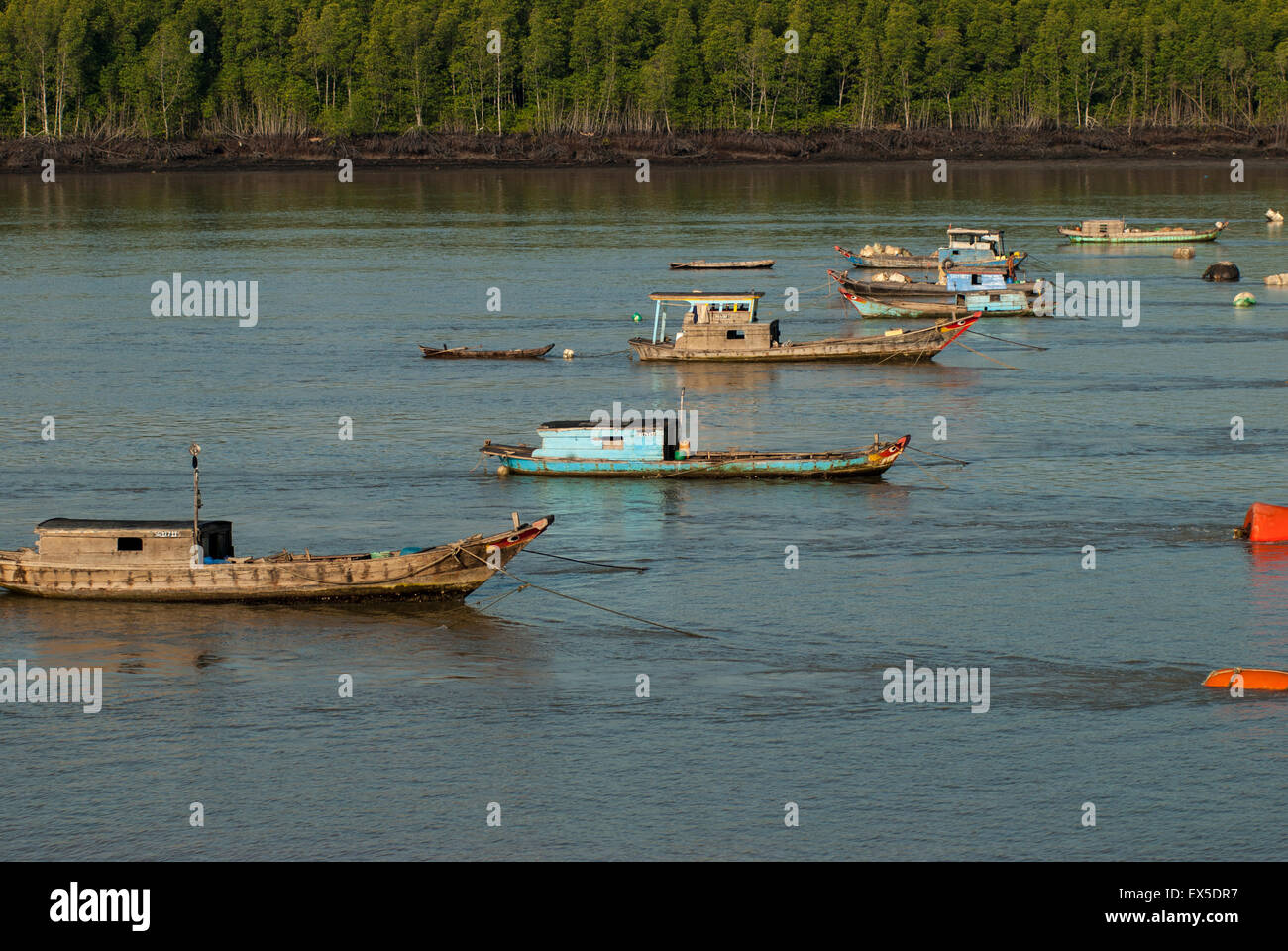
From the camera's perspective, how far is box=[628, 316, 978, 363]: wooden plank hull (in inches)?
3497

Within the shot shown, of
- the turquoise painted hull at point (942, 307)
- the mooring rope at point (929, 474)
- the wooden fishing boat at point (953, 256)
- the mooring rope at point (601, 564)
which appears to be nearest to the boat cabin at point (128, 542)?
the mooring rope at point (601, 564)

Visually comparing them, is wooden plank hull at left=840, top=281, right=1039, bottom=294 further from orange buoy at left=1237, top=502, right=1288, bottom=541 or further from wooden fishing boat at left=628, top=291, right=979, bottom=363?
orange buoy at left=1237, top=502, right=1288, bottom=541

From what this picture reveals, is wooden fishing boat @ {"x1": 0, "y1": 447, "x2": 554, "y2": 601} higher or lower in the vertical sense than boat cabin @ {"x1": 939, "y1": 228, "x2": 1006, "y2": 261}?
lower

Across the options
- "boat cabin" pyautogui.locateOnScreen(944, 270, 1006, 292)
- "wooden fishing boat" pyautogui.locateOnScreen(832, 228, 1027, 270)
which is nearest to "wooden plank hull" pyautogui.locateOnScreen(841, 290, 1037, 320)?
"boat cabin" pyautogui.locateOnScreen(944, 270, 1006, 292)

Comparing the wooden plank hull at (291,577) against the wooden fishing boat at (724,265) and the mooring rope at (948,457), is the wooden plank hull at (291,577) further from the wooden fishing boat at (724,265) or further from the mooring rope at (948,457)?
the wooden fishing boat at (724,265)

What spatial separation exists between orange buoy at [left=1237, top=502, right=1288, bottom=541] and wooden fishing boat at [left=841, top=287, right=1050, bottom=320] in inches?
2060

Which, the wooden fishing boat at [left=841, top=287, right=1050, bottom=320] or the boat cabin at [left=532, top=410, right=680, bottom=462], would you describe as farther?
the wooden fishing boat at [left=841, top=287, right=1050, bottom=320]

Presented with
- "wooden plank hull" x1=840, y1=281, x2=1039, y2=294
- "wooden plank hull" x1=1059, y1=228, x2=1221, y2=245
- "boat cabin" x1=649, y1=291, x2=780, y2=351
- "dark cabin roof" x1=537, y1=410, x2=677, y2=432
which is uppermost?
"wooden plank hull" x1=1059, y1=228, x2=1221, y2=245

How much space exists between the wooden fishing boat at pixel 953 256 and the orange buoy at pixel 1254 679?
77932 mm

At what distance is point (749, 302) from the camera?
292 feet

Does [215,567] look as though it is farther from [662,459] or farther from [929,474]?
[929,474]

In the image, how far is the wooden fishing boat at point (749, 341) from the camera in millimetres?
88812

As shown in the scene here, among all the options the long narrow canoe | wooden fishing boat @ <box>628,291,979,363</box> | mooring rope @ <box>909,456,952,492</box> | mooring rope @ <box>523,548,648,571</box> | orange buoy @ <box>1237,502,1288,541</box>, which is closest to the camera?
mooring rope @ <box>523,548,648,571</box>
